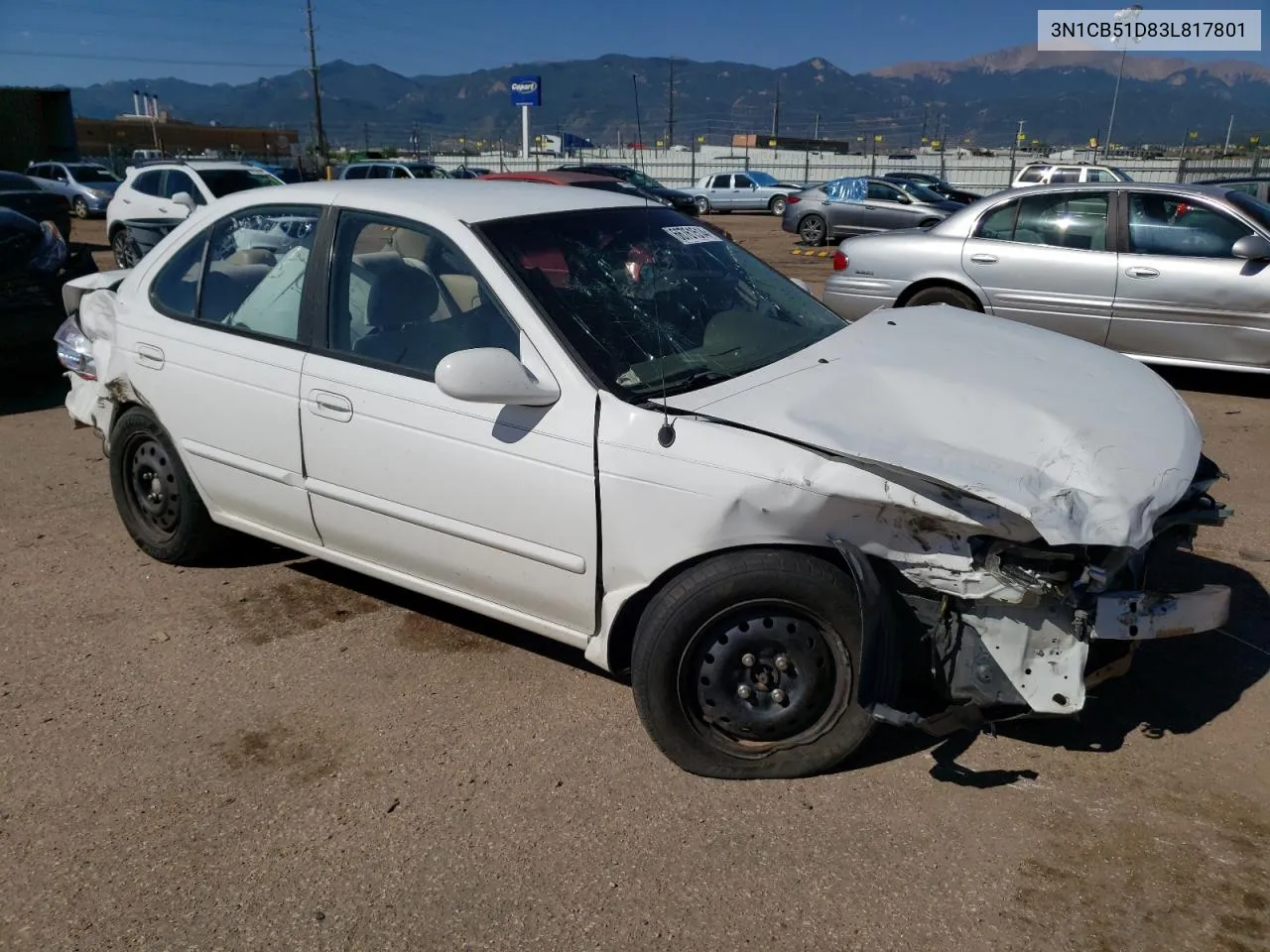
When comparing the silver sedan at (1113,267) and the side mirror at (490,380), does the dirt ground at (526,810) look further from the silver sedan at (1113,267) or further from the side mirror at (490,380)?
the silver sedan at (1113,267)

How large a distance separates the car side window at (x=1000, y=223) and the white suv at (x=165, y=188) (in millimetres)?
10979

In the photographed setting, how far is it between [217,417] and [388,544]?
97 centimetres

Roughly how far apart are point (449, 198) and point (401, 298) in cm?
41

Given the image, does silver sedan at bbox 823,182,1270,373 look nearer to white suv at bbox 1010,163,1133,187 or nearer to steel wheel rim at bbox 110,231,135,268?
steel wheel rim at bbox 110,231,135,268

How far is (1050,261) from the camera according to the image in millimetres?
7258

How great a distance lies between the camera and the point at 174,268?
4145 mm

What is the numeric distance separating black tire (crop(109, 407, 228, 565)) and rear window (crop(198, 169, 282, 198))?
1157 cm

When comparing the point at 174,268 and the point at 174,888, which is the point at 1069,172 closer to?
the point at 174,268

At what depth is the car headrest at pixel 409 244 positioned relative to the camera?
11.2ft

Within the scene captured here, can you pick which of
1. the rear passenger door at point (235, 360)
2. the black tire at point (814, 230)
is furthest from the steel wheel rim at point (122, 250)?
the black tire at point (814, 230)

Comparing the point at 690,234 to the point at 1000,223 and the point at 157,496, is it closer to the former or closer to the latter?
the point at 157,496

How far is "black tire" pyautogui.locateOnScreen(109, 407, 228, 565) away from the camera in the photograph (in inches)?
163

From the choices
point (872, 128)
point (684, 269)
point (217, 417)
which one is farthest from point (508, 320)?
point (872, 128)

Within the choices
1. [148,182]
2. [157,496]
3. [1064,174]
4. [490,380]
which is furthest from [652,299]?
[1064,174]
